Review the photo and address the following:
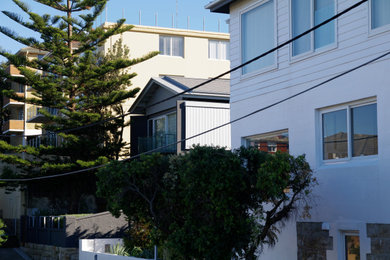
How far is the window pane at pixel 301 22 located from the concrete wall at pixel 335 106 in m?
0.18

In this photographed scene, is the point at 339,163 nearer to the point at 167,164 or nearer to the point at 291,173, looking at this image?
the point at 291,173

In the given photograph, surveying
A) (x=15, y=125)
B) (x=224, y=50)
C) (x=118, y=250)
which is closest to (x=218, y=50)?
(x=224, y=50)

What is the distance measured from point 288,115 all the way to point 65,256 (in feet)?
47.7

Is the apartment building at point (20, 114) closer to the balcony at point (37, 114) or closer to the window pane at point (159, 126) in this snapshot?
the balcony at point (37, 114)

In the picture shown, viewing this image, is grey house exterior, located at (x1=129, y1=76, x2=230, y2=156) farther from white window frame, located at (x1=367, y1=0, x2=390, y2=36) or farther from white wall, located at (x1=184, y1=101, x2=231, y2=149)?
white window frame, located at (x1=367, y1=0, x2=390, y2=36)

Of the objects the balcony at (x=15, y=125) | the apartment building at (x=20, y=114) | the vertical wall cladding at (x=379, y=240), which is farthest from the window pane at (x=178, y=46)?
the vertical wall cladding at (x=379, y=240)

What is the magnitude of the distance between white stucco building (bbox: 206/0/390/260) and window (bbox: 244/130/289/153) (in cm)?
4

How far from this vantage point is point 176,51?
4153 centimetres

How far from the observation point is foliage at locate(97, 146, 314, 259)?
40.0 ft

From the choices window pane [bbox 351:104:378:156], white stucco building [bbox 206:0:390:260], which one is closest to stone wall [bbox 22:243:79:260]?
white stucco building [bbox 206:0:390:260]

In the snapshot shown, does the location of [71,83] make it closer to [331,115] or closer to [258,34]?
[258,34]

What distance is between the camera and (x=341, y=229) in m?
12.8

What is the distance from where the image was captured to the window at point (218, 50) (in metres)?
42.7

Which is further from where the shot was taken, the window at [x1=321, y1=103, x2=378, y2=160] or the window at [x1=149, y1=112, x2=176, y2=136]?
the window at [x1=149, y1=112, x2=176, y2=136]
